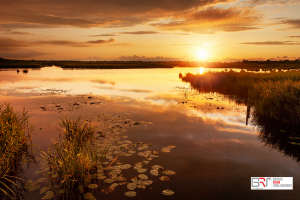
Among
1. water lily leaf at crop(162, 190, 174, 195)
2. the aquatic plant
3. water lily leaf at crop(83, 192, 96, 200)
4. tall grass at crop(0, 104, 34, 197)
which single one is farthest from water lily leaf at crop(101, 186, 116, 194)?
the aquatic plant

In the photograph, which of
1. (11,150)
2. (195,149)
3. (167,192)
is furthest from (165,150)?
(11,150)

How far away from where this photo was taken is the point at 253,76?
101 ft

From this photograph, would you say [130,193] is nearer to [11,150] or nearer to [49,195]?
[49,195]

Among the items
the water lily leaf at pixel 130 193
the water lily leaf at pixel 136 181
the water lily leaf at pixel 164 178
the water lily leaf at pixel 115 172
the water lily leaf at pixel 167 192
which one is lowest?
the water lily leaf at pixel 167 192

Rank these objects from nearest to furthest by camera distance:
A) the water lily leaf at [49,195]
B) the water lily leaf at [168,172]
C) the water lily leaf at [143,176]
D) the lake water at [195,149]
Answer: the water lily leaf at [49,195]
the lake water at [195,149]
the water lily leaf at [143,176]
the water lily leaf at [168,172]

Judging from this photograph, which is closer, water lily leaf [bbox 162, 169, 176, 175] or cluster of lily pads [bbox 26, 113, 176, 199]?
cluster of lily pads [bbox 26, 113, 176, 199]

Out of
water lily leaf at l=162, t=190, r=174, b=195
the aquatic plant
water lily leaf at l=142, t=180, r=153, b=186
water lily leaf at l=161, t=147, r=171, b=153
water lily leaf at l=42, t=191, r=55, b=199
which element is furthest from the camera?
the aquatic plant

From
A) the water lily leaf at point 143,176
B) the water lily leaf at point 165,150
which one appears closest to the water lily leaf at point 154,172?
the water lily leaf at point 143,176

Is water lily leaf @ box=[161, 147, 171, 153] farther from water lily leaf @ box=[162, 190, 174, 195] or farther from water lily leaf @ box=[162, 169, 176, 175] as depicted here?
water lily leaf @ box=[162, 190, 174, 195]

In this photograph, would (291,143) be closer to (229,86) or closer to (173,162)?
(173,162)

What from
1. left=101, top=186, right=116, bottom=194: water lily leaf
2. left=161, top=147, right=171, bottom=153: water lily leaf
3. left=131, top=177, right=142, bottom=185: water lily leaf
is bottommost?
left=101, top=186, right=116, bottom=194: water lily leaf

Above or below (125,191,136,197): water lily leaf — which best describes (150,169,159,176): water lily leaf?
above

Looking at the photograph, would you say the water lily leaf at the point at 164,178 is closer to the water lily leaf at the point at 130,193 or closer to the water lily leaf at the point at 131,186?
the water lily leaf at the point at 131,186

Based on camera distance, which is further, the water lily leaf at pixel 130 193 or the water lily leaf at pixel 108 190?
the water lily leaf at pixel 108 190
